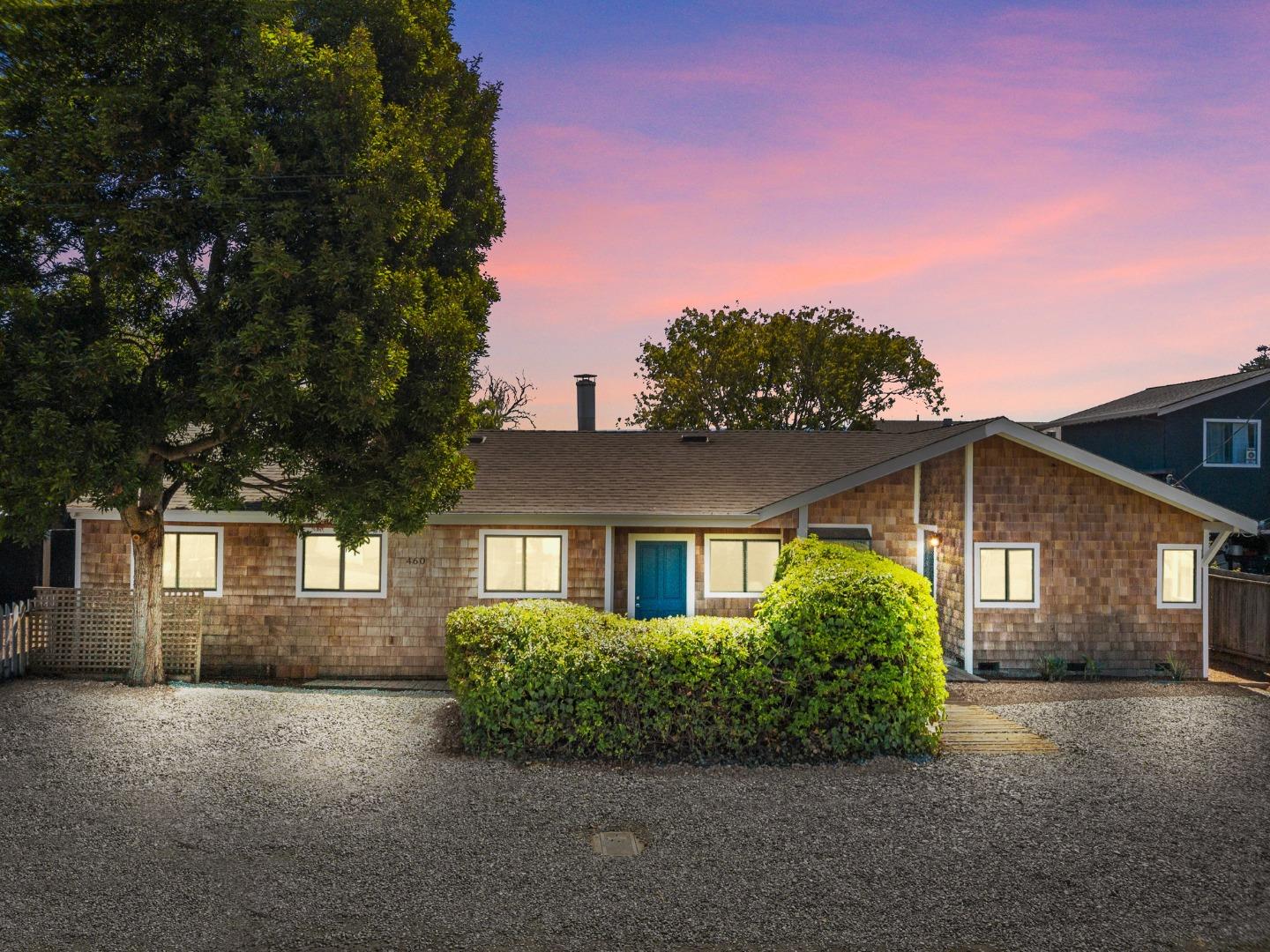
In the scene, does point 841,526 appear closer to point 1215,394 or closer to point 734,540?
point 734,540

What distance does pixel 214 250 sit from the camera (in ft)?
31.3

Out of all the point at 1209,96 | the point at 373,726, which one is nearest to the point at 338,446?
the point at 373,726

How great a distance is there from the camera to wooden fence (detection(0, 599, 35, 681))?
1101 centimetres

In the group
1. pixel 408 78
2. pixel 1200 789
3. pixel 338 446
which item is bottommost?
pixel 1200 789

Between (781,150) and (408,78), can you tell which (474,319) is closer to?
(408,78)

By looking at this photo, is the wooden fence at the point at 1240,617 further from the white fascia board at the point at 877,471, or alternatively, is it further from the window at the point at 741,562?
the window at the point at 741,562

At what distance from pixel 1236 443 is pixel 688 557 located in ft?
72.2

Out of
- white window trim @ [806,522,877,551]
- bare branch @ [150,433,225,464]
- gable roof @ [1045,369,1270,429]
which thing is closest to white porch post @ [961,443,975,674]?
white window trim @ [806,522,877,551]

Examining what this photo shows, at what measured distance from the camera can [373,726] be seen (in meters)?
9.04

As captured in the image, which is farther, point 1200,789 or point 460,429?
point 460,429

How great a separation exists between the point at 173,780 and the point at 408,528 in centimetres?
419

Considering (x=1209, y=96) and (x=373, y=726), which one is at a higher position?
(x=1209, y=96)

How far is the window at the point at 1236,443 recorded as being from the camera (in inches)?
981

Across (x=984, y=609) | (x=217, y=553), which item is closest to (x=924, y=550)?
(x=984, y=609)
